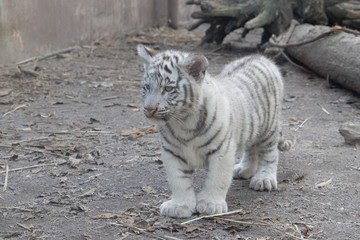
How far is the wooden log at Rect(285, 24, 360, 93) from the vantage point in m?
7.26

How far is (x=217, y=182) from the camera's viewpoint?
3885 mm

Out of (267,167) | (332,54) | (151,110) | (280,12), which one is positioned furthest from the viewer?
(280,12)

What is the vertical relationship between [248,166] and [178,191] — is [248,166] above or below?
below

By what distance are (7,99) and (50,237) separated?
12.5 ft

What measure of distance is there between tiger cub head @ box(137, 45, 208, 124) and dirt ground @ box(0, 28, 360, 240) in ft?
2.33

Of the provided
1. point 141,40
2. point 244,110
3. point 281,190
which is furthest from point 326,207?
point 141,40

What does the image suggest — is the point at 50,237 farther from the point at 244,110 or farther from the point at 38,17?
the point at 38,17

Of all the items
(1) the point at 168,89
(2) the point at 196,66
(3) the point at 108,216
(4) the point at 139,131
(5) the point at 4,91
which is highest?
(2) the point at 196,66

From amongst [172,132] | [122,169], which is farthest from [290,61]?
[172,132]

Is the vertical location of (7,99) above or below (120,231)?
below

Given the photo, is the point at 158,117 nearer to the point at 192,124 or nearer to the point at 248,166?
the point at 192,124

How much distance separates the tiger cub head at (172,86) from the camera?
3729mm

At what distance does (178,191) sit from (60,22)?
20.4ft

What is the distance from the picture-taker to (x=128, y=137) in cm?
570
